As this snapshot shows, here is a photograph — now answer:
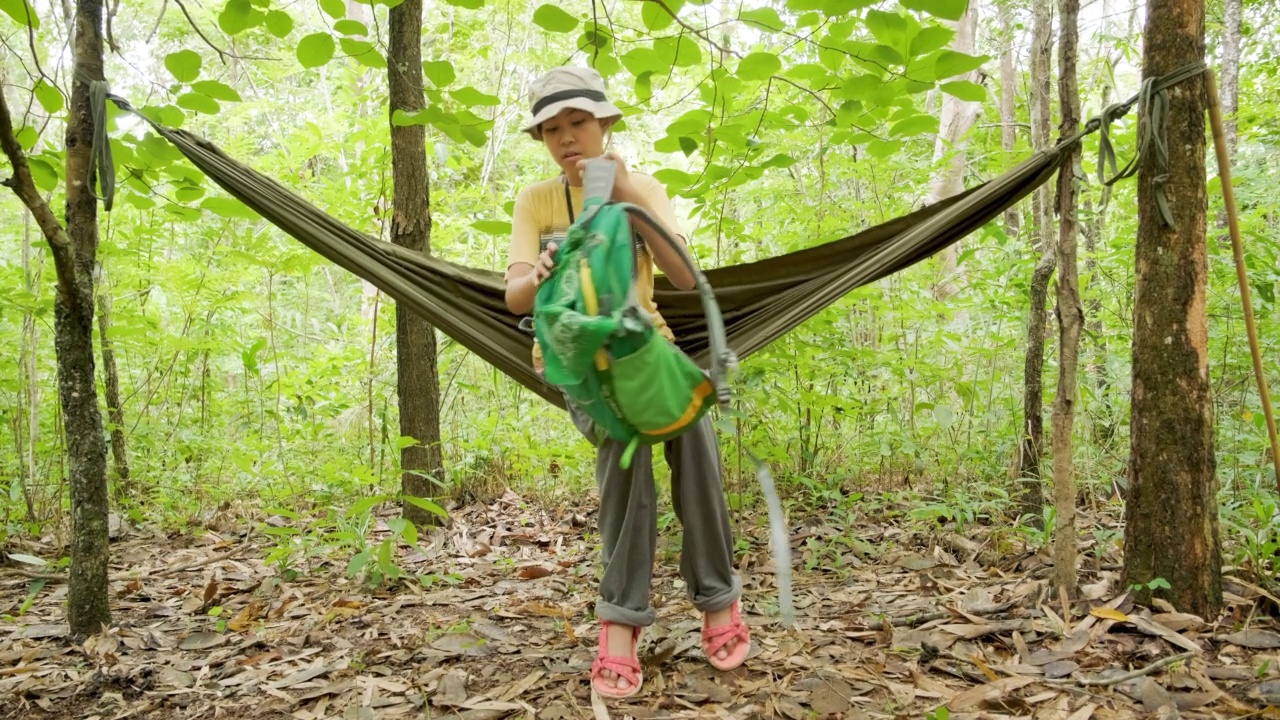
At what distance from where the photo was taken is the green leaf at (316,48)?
1738mm

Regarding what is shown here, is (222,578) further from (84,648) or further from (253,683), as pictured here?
(253,683)

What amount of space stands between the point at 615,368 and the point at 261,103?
5.15m

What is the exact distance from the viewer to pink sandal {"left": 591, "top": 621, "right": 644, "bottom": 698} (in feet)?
Result: 4.69

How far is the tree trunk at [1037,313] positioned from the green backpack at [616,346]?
139 cm

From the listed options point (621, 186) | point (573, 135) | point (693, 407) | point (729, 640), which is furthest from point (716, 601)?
point (573, 135)

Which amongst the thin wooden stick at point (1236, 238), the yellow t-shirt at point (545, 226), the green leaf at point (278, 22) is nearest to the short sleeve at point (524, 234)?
the yellow t-shirt at point (545, 226)

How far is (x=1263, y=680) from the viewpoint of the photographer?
4.25ft

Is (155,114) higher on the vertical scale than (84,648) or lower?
higher

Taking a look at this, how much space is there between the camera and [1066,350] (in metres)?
1.61

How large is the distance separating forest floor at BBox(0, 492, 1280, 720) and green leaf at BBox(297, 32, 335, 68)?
130 cm

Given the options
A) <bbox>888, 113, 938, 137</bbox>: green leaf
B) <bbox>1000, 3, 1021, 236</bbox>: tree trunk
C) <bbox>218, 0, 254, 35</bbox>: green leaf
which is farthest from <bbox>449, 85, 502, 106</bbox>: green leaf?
<bbox>1000, 3, 1021, 236</bbox>: tree trunk

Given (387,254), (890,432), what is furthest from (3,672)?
(890,432)

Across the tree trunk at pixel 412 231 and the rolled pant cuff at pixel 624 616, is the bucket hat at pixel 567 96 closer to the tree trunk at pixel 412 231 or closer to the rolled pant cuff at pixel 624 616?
the rolled pant cuff at pixel 624 616

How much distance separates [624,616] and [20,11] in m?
1.61
